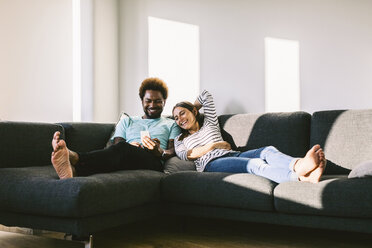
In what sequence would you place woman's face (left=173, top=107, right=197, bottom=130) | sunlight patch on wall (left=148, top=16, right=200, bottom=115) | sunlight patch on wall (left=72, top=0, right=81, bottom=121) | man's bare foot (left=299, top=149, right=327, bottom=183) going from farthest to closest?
sunlight patch on wall (left=72, top=0, right=81, bottom=121) → sunlight patch on wall (left=148, top=16, right=200, bottom=115) → woman's face (left=173, top=107, right=197, bottom=130) → man's bare foot (left=299, top=149, right=327, bottom=183)

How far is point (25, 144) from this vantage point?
2432mm

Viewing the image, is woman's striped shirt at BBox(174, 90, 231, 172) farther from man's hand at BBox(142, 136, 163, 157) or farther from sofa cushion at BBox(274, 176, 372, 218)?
sofa cushion at BBox(274, 176, 372, 218)

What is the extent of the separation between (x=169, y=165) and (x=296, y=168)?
2.90 feet

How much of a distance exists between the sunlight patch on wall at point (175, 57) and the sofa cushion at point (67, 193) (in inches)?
61.7

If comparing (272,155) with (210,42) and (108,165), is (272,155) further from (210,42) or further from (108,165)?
(210,42)

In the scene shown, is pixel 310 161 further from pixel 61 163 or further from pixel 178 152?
pixel 61 163

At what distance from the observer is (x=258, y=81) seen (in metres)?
3.19

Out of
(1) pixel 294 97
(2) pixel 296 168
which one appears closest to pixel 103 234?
(2) pixel 296 168

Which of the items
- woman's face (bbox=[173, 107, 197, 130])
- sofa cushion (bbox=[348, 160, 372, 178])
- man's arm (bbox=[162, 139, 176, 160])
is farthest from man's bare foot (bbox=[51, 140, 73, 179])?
sofa cushion (bbox=[348, 160, 372, 178])

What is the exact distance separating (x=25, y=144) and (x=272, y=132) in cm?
158

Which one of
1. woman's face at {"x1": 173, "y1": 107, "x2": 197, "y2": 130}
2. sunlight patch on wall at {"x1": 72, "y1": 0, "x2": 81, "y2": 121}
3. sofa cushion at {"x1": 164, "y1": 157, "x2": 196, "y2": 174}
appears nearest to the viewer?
sofa cushion at {"x1": 164, "y1": 157, "x2": 196, "y2": 174}

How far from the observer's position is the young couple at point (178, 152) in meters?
1.96

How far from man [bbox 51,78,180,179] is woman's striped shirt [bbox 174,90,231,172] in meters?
0.10

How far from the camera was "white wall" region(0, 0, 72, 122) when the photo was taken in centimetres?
306
